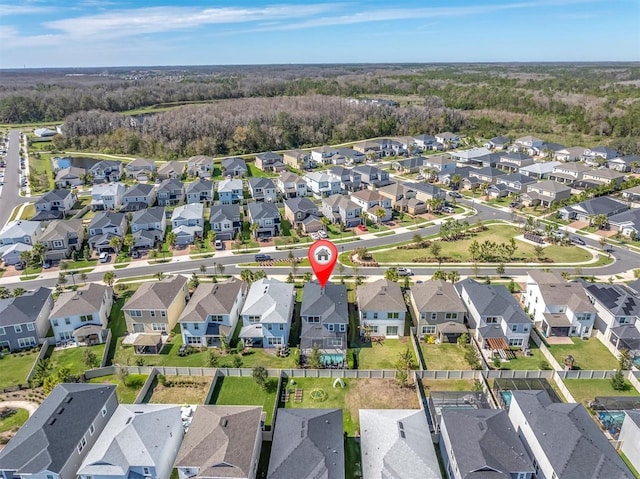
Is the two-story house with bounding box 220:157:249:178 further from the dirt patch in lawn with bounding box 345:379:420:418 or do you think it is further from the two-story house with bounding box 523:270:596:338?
the dirt patch in lawn with bounding box 345:379:420:418

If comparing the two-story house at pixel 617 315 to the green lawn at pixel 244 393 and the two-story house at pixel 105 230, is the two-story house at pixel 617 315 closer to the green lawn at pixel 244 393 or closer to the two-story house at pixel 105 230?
the green lawn at pixel 244 393

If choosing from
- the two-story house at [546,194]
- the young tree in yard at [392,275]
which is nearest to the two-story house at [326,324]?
the young tree in yard at [392,275]

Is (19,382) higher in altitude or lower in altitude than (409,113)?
lower

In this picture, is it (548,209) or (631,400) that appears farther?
(548,209)

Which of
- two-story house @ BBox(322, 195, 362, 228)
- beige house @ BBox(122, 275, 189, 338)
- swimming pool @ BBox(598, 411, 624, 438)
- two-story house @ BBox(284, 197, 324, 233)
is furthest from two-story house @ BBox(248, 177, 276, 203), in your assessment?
swimming pool @ BBox(598, 411, 624, 438)

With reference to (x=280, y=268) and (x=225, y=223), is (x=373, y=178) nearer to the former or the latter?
(x=225, y=223)

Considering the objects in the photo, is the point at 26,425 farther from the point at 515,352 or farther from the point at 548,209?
the point at 548,209

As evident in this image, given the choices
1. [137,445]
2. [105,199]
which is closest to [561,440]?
[137,445]

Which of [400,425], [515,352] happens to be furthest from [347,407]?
[515,352]
